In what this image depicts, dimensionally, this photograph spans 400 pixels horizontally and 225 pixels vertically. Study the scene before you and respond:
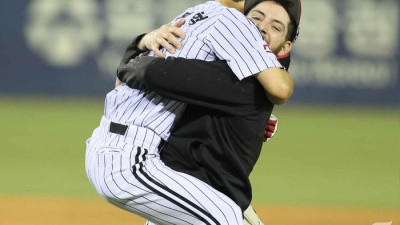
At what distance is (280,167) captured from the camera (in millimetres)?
8523

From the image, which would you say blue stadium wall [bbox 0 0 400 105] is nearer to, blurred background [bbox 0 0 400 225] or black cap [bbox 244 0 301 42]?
blurred background [bbox 0 0 400 225]

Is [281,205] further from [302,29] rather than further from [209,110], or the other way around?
[302,29]

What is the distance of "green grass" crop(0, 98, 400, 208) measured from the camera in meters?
7.38

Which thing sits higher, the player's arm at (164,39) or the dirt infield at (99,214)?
the player's arm at (164,39)

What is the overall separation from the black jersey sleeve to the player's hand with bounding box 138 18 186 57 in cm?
9

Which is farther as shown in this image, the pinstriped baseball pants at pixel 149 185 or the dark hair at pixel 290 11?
the dark hair at pixel 290 11

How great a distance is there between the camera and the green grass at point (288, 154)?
7375mm

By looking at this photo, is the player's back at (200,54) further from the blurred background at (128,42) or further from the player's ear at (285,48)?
the blurred background at (128,42)

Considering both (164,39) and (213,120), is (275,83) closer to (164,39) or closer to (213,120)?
(213,120)

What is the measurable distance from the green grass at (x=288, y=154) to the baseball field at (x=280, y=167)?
0.03 feet

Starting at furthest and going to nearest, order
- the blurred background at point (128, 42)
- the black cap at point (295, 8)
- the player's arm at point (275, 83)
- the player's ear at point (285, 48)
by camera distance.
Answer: the blurred background at point (128, 42), the player's ear at point (285, 48), the black cap at point (295, 8), the player's arm at point (275, 83)

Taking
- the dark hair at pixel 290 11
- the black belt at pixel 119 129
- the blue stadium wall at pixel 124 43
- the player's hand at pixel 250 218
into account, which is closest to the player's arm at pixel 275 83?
the dark hair at pixel 290 11

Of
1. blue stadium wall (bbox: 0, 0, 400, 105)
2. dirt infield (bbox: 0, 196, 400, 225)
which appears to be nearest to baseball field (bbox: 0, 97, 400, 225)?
dirt infield (bbox: 0, 196, 400, 225)

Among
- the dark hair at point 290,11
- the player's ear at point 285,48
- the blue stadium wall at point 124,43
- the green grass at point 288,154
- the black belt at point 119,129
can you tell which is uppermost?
the dark hair at point 290,11
